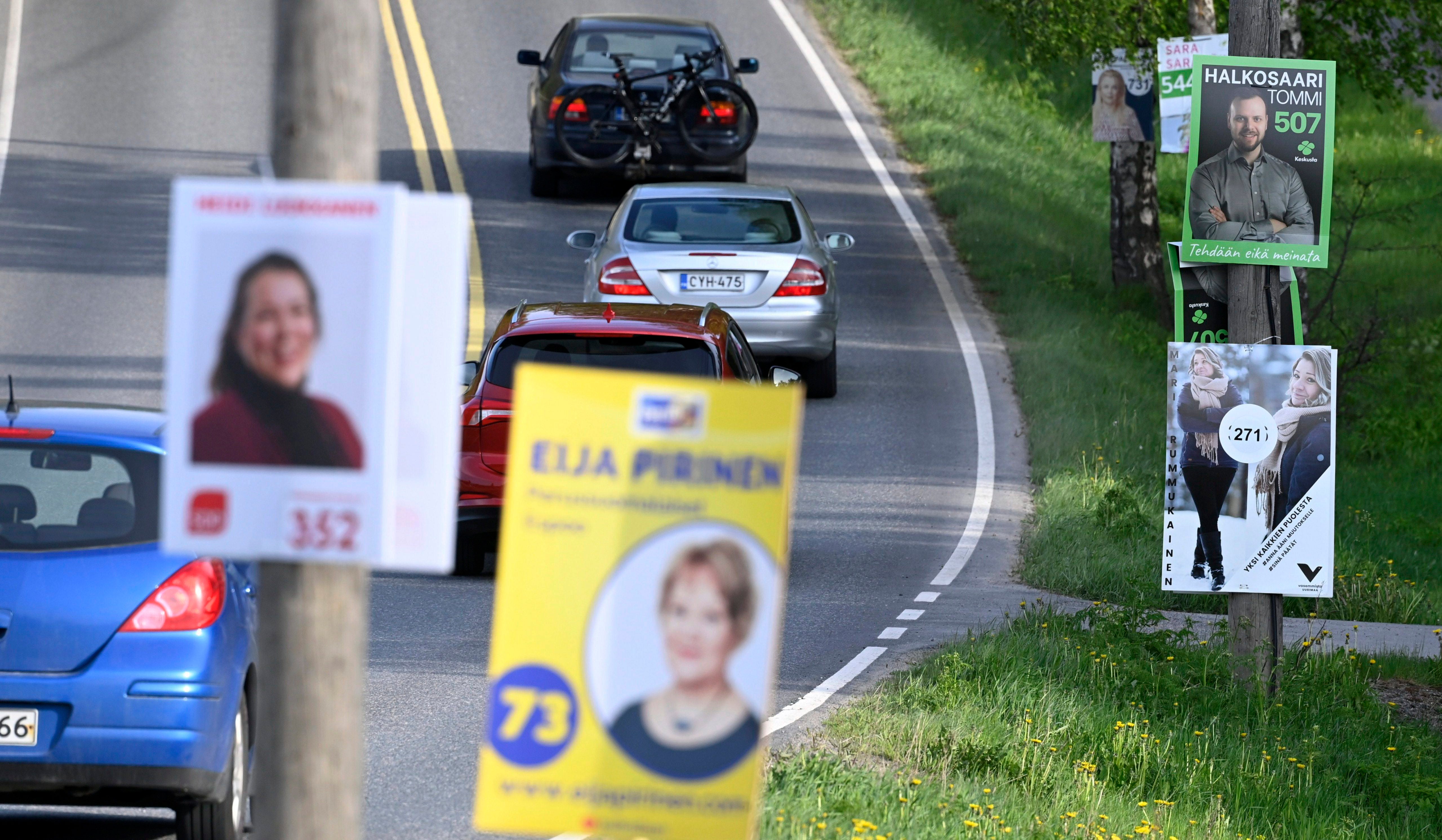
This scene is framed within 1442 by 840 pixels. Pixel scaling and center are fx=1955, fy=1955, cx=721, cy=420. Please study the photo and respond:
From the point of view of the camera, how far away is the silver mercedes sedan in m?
16.4

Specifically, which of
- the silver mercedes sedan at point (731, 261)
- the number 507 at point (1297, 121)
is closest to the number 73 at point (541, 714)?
the number 507 at point (1297, 121)

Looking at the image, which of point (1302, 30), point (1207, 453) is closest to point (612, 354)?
point (1207, 453)

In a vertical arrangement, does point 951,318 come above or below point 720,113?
below

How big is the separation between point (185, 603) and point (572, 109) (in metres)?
16.7

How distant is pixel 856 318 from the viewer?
68.7 ft

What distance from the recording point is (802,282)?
16734 mm

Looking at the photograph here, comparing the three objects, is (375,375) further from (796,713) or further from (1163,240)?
(1163,240)

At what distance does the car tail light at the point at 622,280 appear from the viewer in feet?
53.5

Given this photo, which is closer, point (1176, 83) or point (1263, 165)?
point (1263, 165)

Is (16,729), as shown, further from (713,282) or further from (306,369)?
(713,282)

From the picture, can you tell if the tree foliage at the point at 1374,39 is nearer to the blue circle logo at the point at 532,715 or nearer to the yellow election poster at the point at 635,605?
the yellow election poster at the point at 635,605

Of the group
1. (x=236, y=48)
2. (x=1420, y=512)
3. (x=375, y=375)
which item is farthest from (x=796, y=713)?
(x=236, y=48)

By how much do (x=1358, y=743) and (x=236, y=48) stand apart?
2437cm

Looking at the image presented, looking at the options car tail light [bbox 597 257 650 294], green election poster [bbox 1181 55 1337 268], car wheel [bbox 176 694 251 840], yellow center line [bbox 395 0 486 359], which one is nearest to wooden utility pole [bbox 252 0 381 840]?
car wheel [bbox 176 694 251 840]
